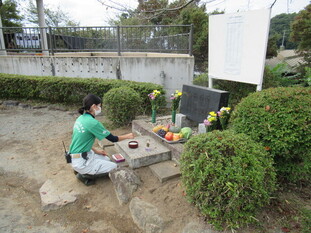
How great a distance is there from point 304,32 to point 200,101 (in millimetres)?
8545

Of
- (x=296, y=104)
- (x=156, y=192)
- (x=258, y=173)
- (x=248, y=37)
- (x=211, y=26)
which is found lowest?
(x=156, y=192)

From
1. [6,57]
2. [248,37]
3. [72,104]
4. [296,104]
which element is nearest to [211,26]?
[248,37]

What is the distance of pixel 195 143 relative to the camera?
96.3 inches

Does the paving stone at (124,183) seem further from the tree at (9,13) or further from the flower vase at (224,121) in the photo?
the tree at (9,13)

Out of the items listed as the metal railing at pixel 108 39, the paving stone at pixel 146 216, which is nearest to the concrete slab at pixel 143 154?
the paving stone at pixel 146 216

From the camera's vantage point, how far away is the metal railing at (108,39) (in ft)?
28.0

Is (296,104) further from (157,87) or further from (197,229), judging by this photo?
(157,87)

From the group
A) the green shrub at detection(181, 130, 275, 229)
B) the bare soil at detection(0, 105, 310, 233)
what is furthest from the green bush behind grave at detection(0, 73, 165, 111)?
the green shrub at detection(181, 130, 275, 229)

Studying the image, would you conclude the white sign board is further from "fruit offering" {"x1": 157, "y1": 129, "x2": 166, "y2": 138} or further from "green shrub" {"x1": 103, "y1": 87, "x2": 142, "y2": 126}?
"green shrub" {"x1": 103, "y1": 87, "x2": 142, "y2": 126}

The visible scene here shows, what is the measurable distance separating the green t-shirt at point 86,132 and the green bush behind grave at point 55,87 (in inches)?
140

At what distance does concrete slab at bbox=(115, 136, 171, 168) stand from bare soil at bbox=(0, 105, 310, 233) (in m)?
0.15

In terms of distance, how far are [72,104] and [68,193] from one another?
527cm

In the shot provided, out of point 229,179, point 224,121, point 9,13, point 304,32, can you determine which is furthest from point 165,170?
point 9,13

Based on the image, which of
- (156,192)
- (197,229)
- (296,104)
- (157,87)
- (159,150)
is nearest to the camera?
(197,229)
